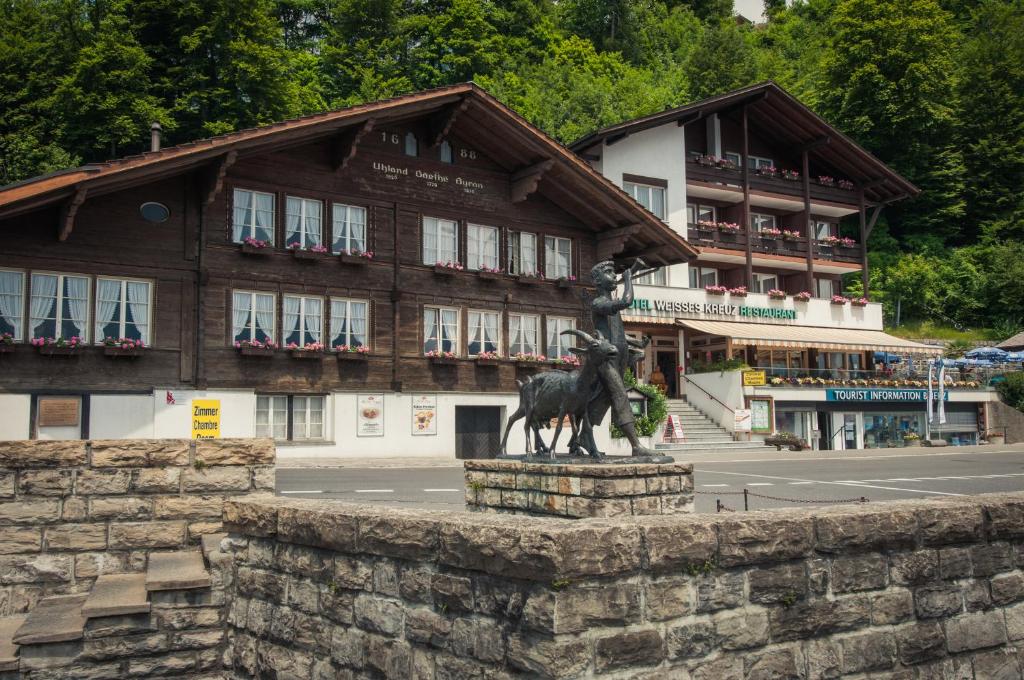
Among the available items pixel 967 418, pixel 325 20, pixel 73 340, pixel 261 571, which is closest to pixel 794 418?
pixel 967 418

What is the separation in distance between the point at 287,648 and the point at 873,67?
5546 cm

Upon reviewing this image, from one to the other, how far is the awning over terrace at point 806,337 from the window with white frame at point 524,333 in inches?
351

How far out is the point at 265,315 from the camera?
24.6m

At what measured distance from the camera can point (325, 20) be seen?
57.4 metres

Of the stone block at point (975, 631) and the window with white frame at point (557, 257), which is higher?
the window with white frame at point (557, 257)

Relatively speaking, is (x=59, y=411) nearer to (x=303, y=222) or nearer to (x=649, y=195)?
(x=303, y=222)

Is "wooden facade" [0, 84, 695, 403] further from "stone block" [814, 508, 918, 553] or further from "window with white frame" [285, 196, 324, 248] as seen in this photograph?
"stone block" [814, 508, 918, 553]

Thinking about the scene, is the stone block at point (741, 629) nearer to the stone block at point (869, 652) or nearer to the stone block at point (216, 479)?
the stone block at point (869, 652)

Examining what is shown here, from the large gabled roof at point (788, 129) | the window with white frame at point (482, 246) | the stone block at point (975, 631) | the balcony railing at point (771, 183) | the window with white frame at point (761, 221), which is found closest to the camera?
the stone block at point (975, 631)

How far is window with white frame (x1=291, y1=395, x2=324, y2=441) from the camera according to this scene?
25.0m

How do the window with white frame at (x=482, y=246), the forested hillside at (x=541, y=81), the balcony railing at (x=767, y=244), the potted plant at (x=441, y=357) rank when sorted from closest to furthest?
the potted plant at (x=441, y=357) < the window with white frame at (x=482, y=246) < the balcony railing at (x=767, y=244) < the forested hillside at (x=541, y=81)

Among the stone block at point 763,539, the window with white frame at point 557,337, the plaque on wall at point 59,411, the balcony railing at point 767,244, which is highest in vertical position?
the balcony railing at point 767,244

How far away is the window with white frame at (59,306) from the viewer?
21578 millimetres

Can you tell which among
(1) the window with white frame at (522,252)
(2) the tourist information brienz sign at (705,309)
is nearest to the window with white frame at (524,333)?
(1) the window with white frame at (522,252)
